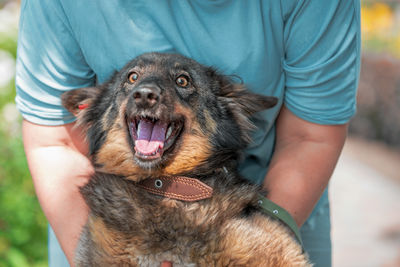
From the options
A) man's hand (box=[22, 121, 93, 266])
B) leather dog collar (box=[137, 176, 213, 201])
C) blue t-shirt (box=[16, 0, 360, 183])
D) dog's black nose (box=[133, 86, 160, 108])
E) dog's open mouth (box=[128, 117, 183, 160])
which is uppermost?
blue t-shirt (box=[16, 0, 360, 183])

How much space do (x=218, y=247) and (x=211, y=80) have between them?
2.80 feet

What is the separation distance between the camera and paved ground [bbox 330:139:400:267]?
216 inches

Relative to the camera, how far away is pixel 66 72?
248cm

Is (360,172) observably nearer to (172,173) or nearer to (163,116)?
(172,173)

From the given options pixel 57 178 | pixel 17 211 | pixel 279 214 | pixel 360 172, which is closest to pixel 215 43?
pixel 279 214

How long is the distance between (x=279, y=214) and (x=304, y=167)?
0.30 meters

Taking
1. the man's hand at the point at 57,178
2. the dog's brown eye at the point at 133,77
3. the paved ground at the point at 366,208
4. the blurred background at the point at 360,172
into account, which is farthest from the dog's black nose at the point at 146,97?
the paved ground at the point at 366,208

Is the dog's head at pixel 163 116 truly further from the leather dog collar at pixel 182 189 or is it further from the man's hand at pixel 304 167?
the man's hand at pixel 304 167

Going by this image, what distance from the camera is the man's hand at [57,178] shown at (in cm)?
245

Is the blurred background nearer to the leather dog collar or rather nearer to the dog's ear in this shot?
the dog's ear

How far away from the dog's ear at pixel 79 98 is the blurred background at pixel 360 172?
1942 mm

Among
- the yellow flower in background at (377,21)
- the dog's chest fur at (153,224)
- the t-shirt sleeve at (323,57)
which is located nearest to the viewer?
the dog's chest fur at (153,224)

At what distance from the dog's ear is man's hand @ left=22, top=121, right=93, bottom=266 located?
17cm

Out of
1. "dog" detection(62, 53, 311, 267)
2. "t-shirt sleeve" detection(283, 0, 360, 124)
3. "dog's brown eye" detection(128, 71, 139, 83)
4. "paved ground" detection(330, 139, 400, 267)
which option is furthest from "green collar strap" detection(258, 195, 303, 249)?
"paved ground" detection(330, 139, 400, 267)
